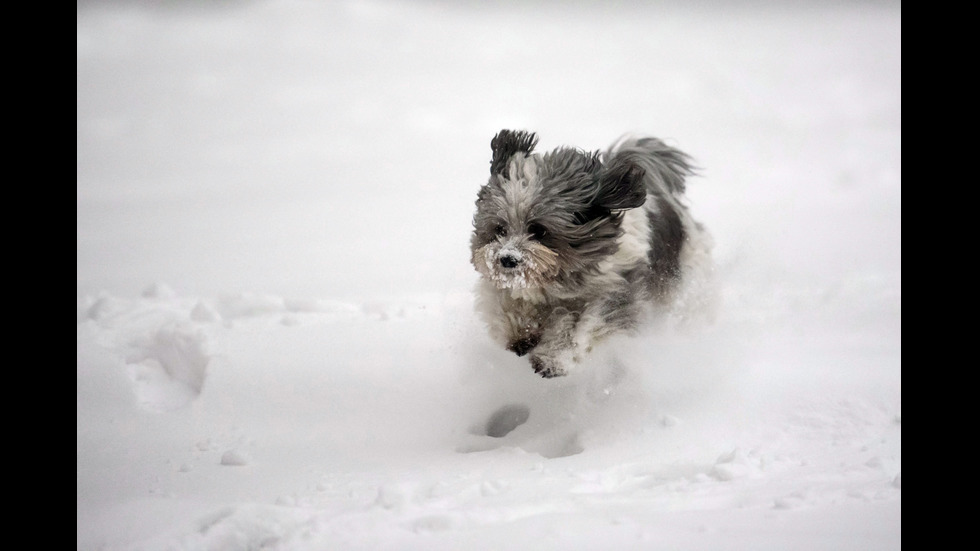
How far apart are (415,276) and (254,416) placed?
3.45 m

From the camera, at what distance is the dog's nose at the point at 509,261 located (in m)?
3.97

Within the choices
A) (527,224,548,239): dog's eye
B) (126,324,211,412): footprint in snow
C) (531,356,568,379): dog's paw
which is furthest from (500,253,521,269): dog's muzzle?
(126,324,211,412): footprint in snow

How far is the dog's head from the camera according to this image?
4.08 metres

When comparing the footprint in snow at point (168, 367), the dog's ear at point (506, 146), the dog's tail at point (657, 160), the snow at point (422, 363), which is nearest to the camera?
the snow at point (422, 363)

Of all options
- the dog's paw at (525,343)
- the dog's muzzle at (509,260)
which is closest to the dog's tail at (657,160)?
the dog's muzzle at (509,260)

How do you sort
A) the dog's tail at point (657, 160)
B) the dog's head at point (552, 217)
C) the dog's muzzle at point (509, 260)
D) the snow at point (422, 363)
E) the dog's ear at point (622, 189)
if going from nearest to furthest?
the snow at point (422, 363)
the dog's muzzle at point (509, 260)
the dog's head at point (552, 217)
the dog's ear at point (622, 189)
the dog's tail at point (657, 160)

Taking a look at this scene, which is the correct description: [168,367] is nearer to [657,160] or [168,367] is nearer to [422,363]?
[422,363]

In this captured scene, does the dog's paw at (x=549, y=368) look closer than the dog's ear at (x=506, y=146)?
Yes

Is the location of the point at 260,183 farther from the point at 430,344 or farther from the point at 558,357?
the point at 558,357

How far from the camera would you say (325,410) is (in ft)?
14.2

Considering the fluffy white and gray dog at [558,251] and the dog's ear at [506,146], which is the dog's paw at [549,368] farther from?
the dog's ear at [506,146]

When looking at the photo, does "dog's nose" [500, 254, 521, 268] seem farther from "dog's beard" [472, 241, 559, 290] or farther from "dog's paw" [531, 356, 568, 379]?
"dog's paw" [531, 356, 568, 379]

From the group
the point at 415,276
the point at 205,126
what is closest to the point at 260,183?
the point at 205,126

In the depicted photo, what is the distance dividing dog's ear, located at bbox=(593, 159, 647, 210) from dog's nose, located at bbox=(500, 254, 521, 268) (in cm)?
64
